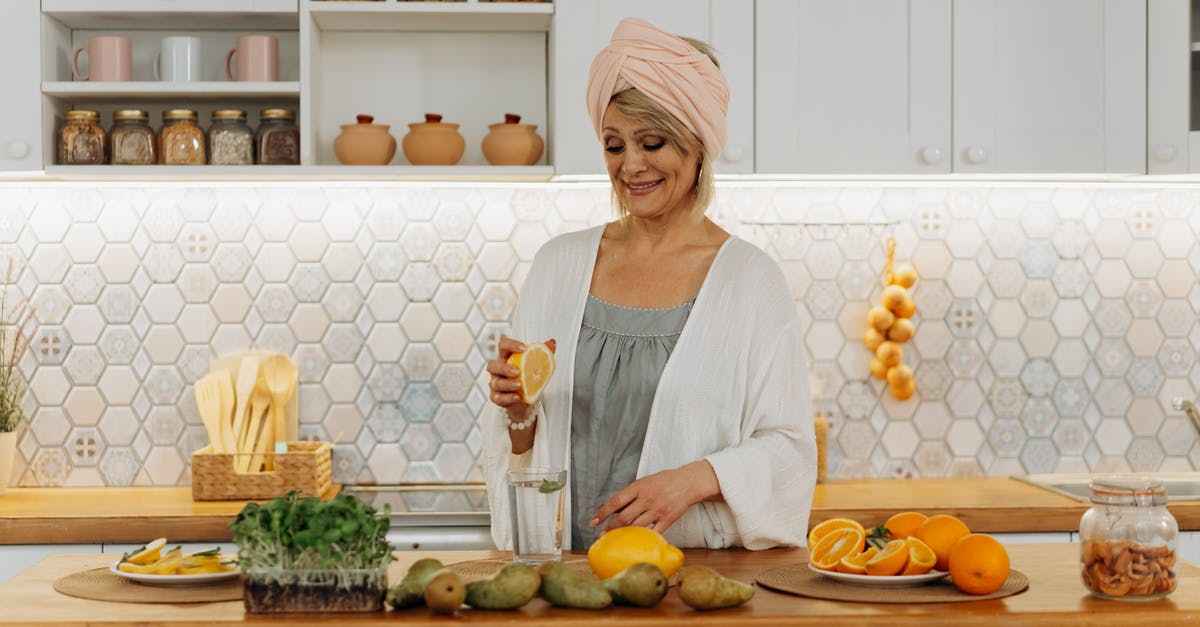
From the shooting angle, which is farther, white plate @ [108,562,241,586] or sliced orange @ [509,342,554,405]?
sliced orange @ [509,342,554,405]

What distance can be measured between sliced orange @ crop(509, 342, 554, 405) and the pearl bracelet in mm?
182

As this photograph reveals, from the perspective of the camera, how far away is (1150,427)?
3531mm

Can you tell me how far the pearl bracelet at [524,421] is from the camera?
2100 mm

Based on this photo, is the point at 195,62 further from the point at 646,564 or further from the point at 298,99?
the point at 646,564

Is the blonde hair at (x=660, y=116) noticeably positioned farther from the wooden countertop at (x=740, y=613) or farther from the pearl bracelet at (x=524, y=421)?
the wooden countertop at (x=740, y=613)

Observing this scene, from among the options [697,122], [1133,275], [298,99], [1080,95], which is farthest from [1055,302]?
[298,99]

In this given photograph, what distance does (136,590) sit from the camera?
5.32ft

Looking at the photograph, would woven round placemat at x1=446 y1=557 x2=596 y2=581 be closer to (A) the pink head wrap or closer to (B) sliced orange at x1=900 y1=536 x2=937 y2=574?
(B) sliced orange at x1=900 y1=536 x2=937 y2=574

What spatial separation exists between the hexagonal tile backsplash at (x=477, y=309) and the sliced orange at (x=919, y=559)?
179 centimetres

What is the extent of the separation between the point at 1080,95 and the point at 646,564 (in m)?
2.12

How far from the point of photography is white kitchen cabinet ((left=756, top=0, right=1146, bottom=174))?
3.08 m

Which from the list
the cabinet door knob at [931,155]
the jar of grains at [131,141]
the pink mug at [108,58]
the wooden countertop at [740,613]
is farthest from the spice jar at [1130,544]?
the pink mug at [108,58]

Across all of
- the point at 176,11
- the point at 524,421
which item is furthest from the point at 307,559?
the point at 176,11

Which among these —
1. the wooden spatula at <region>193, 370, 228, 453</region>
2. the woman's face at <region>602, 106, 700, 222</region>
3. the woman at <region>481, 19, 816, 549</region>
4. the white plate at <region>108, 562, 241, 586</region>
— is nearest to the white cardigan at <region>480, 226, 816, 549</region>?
the woman at <region>481, 19, 816, 549</region>
